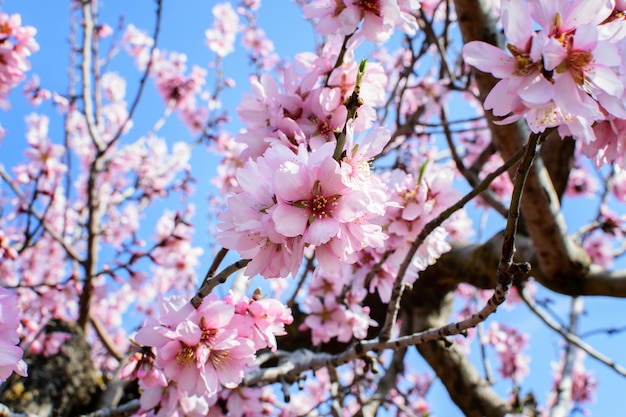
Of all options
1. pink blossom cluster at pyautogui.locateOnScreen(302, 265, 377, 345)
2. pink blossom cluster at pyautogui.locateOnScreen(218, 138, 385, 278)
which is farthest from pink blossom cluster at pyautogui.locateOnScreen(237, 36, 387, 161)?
pink blossom cluster at pyautogui.locateOnScreen(302, 265, 377, 345)

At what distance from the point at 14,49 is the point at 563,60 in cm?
238

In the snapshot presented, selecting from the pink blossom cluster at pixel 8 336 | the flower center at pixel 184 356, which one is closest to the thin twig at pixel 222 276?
the flower center at pixel 184 356

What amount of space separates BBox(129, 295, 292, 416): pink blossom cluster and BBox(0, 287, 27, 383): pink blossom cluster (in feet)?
0.86

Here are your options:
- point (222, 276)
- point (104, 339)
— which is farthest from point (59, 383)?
point (222, 276)

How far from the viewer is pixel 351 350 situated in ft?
5.21

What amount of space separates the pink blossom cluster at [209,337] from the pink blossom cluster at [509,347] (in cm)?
410

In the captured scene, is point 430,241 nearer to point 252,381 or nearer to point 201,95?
point 252,381

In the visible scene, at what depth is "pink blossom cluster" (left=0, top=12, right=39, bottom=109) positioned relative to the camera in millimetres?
2199

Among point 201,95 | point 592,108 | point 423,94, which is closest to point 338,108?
point 592,108

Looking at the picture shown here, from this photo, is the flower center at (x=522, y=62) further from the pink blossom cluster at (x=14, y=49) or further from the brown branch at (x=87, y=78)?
the brown branch at (x=87, y=78)

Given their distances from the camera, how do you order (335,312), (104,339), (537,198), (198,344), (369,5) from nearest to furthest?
(198,344), (369,5), (537,198), (335,312), (104,339)

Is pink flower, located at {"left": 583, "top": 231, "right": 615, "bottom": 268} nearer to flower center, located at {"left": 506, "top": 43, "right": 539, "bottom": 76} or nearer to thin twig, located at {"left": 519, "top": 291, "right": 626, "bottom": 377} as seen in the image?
thin twig, located at {"left": 519, "top": 291, "right": 626, "bottom": 377}

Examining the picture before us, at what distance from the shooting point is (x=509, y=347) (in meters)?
5.32

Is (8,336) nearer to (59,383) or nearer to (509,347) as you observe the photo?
(59,383)
